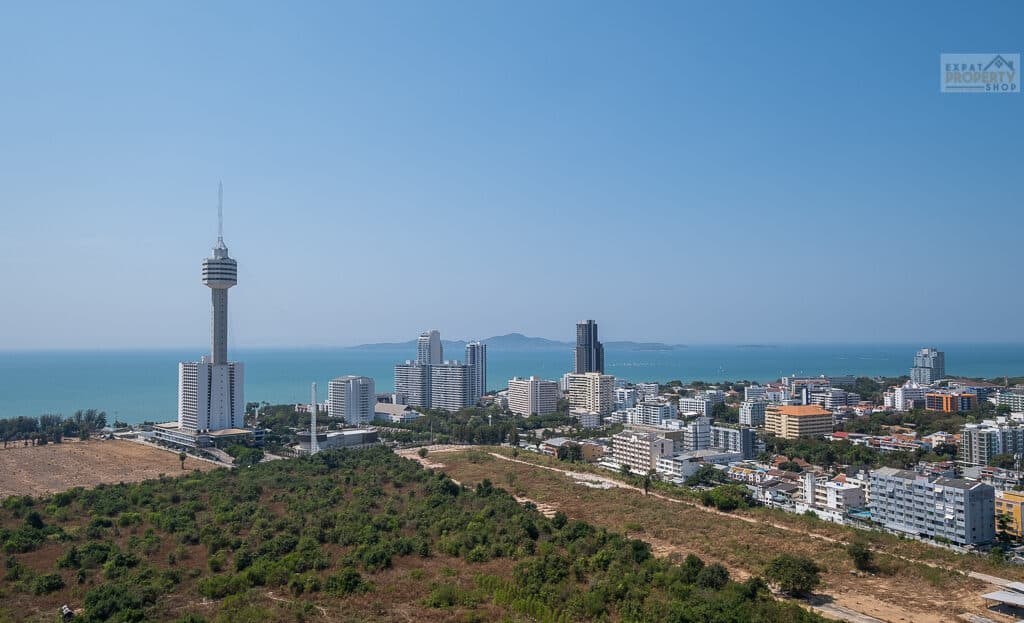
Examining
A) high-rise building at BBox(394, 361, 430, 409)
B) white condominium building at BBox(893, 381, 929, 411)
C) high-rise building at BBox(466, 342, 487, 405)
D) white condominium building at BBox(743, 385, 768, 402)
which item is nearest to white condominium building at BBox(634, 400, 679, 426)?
white condominium building at BBox(743, 385, 768, 402)

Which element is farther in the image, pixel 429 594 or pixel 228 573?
pixel 228 573

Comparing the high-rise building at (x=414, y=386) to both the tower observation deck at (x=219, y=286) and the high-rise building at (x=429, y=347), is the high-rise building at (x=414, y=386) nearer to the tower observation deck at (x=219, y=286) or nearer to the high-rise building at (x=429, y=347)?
the high-rise building at (x=429, y=347)

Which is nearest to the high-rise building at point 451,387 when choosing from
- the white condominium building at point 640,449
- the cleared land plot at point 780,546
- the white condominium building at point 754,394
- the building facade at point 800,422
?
the white condominium building at point 754,394

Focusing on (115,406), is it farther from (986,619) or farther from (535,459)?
(986,619)

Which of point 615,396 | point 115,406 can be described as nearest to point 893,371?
point 615,396

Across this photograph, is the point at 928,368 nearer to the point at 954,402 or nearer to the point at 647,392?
the point at 954,402
